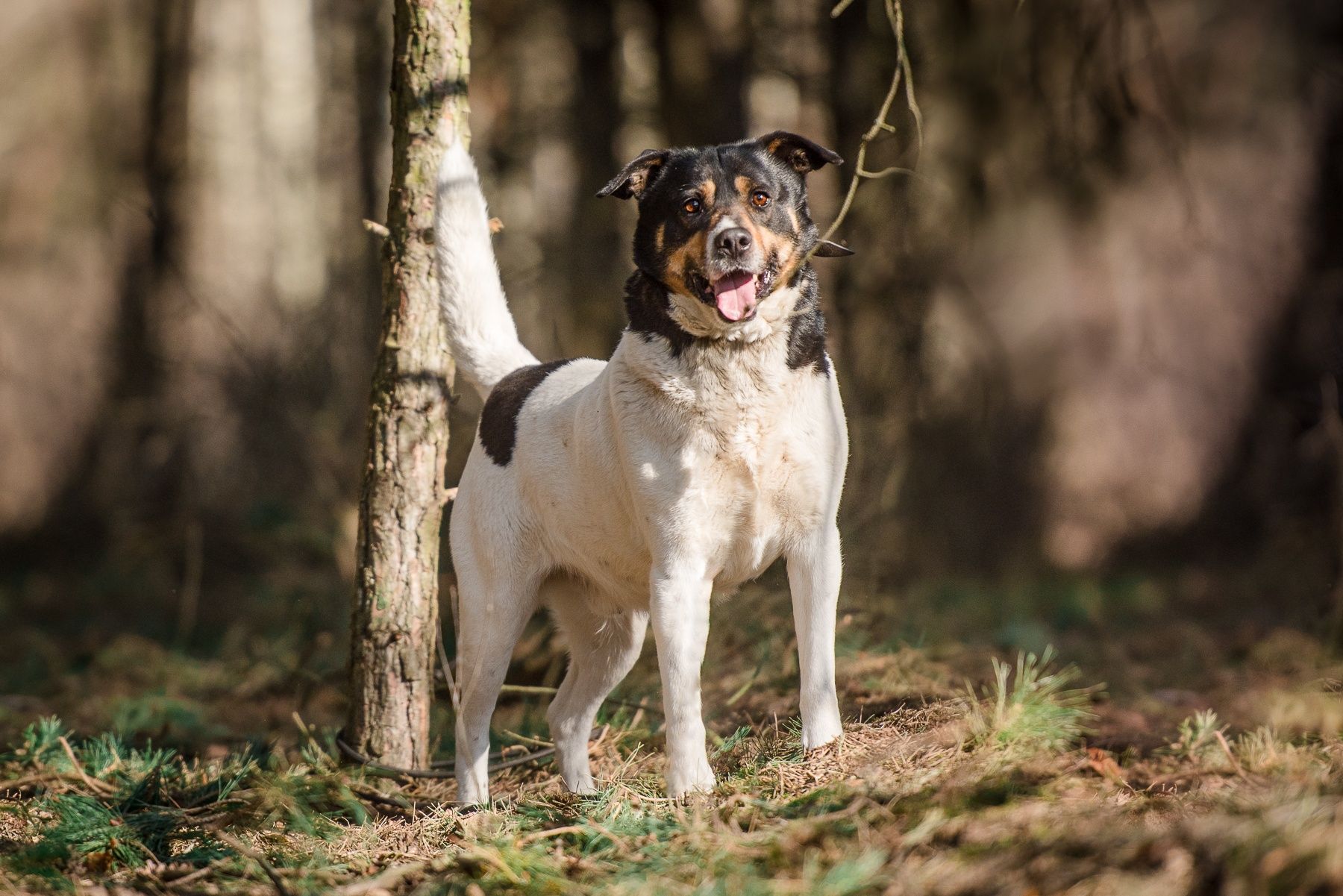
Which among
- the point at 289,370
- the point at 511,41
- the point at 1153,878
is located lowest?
the point at 1153,878

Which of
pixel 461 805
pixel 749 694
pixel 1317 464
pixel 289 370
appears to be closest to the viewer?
pixel 461 805

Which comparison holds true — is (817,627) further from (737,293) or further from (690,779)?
(737,293)

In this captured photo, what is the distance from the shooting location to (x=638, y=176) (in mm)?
4219

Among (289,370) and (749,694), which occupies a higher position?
(289,370)

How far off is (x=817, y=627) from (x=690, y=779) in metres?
0.64

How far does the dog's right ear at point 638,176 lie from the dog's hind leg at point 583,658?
4.97ft

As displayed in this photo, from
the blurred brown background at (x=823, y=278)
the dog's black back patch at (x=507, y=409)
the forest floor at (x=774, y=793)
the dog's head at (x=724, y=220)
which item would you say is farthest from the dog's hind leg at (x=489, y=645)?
the blurred brown background at (x=823, y=278)

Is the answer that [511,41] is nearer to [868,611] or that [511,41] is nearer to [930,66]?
[930,66]

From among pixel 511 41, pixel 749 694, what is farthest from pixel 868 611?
pixel 511 41

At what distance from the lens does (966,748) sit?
3.74 m

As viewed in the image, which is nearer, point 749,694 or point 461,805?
point 461,805

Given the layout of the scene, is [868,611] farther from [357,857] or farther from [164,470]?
[164,470]

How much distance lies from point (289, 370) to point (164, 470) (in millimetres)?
2405

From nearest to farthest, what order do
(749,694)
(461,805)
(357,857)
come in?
(357,857) → (461,805) → (749,694)
